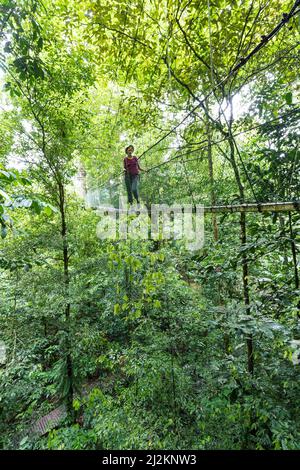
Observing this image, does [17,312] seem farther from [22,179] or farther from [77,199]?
[22,179]

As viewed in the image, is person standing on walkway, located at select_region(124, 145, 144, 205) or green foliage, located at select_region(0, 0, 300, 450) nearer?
green foliage, located at select_region(0, 0, 300, 450)

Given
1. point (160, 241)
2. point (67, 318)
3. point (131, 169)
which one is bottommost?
point (67, 318)

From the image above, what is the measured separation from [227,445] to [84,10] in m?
3.43

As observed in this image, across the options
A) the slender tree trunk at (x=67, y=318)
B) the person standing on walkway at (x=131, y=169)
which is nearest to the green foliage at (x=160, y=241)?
the slender tree trunk at (x=67, y=318)

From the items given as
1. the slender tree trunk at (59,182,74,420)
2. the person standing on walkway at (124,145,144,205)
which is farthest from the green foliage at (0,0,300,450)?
the person standing on walkway at (124,145,144,205)

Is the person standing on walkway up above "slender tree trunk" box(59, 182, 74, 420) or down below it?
above

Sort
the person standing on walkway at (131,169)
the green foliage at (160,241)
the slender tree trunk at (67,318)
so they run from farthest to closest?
the person standing on walkway at (131,169)
the slender tree trunk at (67,318)
the green foliage at (160,241)

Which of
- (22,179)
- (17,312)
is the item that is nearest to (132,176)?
(17,312)

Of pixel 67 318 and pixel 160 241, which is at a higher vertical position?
pixel 160 241

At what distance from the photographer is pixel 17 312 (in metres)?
2.46

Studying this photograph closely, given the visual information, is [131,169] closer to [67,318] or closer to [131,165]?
[131,165]

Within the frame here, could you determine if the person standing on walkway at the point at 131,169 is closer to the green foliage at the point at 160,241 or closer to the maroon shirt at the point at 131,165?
the maroon shirt at the point at 131,165

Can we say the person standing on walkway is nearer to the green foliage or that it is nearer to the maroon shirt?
the maroon shirt

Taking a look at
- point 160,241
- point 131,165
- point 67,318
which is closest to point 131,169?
point 131,165
